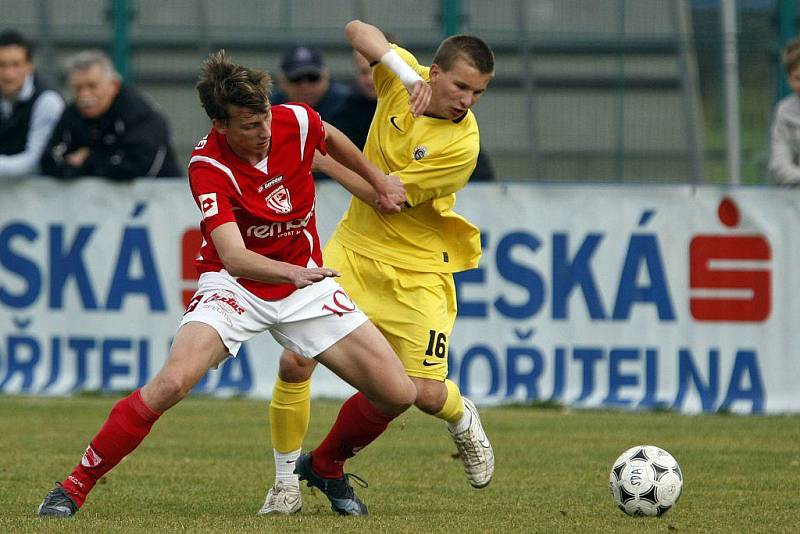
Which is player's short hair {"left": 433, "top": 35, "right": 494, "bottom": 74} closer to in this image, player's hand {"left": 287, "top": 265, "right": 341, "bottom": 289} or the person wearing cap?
player's hand {"left": 287, "top": 265, "right": 341, "bottom": 289}

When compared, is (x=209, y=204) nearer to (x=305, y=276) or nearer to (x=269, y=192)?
(x=269, y=192)

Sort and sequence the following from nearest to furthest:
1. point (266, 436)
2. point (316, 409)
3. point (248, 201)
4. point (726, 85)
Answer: point (248, 201), point (266, 436), point (316, 409), point (726, 85)

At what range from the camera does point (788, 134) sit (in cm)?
1034

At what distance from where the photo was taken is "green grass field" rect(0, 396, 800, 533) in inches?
236

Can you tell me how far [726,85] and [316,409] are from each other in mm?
4482

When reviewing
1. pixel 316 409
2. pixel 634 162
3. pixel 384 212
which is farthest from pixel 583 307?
pixel 384 212

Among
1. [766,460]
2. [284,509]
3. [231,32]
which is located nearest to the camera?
[284,509]

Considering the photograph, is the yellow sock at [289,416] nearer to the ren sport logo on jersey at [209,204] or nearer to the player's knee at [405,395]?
the player's knee at [405,395]

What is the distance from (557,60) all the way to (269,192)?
7196 mm

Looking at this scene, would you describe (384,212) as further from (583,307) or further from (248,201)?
(583,307)

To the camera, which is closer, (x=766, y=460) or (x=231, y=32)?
(x=766, y=460)

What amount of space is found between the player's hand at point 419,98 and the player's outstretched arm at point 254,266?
0.94m

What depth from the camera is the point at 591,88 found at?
41.1 ft

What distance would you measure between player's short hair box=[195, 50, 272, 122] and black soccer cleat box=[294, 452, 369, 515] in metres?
1.73
